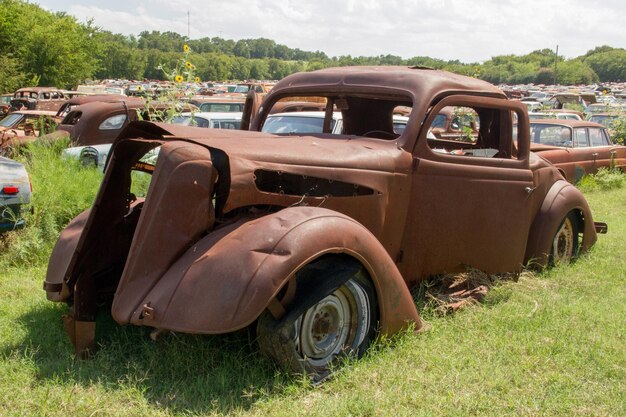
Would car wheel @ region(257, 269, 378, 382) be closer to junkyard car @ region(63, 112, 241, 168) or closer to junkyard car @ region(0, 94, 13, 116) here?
junkyard car @ region(63, 112, 241, 168)

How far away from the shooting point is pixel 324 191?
4195 millimetres

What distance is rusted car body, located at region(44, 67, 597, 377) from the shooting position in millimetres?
3445

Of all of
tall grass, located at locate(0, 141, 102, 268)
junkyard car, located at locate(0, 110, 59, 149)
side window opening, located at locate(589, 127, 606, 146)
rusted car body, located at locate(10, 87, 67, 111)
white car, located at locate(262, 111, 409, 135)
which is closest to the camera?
tall grass, located at locate(0, 141, 102, 268)

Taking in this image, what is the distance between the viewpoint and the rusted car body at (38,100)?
2198cm

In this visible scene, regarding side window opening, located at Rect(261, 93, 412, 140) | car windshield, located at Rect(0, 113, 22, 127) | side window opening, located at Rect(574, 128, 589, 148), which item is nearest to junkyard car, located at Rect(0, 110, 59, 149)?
car windshield, located at Rect(0, 113, 22, 127)

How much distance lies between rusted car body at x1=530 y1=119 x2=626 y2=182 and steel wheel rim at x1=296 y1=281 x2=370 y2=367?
29.4 ft

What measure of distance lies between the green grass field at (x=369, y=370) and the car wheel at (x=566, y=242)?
0.92 meters

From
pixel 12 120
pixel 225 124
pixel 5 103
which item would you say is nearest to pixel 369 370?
pixel 225 124

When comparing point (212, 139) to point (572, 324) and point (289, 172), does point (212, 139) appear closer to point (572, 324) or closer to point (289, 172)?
point (289, 172)

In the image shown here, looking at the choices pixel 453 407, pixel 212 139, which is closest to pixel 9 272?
pixel 212 139

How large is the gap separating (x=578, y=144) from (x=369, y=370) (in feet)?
33.5

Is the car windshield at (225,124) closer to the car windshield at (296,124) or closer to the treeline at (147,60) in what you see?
the treeline at (147,60)

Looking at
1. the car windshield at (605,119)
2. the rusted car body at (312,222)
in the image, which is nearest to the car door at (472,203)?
the rusted car body at (312,222)

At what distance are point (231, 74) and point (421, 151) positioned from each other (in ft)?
310
